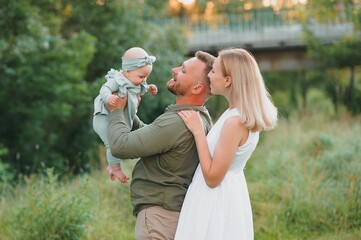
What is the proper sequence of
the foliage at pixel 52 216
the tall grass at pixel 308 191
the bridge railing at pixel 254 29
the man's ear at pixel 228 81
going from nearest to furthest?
the man's ear at pixel 228 81, the foliage at pixel 52 216, the tall grass at pixel 308 191, the bridge railing at pixel 254 29

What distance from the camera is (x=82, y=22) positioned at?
15.3 meters

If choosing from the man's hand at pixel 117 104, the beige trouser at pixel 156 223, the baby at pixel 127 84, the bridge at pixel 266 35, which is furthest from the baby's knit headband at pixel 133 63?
the bridge at pixel 266 35

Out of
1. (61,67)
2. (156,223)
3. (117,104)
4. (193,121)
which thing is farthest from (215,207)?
(61,67)

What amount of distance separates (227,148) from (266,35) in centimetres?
1938

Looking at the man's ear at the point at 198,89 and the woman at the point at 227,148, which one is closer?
the woman at the point at 227,148

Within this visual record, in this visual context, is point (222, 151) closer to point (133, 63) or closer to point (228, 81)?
point (228, 81)

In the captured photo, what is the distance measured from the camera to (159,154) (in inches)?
149

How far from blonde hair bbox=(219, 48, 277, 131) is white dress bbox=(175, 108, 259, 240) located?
11 cm

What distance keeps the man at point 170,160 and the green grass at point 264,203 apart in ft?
8.92

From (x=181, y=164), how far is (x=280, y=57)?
18845 millimetres

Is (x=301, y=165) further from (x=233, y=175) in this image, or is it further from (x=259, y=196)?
(x=233, y=175)

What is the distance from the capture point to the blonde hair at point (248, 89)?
356 centimetres

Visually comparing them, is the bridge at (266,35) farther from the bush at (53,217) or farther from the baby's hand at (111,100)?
the baby's hand at (111,100)

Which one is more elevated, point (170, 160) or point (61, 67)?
point (170, 160)
